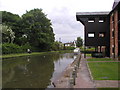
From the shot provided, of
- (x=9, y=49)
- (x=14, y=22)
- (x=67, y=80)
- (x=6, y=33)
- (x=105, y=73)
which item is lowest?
(x=67, y=80)

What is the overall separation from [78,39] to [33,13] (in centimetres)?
5204

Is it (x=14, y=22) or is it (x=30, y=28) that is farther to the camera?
(x=14, y=22)

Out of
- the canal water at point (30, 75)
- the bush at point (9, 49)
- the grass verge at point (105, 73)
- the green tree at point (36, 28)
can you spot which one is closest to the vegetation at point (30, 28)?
the green tree at point (36, 28)

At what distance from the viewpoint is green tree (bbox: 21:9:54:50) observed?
5844 cm

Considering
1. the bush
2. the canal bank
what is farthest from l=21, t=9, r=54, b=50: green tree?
the canal bank

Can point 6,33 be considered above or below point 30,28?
below

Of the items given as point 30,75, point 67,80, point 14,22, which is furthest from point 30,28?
point 67,80

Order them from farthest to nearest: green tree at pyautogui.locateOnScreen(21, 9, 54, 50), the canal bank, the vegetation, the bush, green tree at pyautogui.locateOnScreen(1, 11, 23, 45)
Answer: green tree at pyautogui.locateOnScreen(1, 11, 23, 45) < green tree at pyautogui.locateOnScreen(21, 9, 54, 50) < the vegetation < the bush < the canal bank

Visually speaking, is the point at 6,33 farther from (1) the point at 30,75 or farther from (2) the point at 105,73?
(2) the point at 105,73

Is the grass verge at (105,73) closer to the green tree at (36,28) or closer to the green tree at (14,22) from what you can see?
the green tree at (36,28)

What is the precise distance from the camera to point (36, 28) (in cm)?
5850

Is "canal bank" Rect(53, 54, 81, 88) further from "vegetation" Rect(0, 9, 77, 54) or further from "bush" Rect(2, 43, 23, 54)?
"vegetation" Rect(0, 9, 77, 54)

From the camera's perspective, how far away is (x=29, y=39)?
6038 cm

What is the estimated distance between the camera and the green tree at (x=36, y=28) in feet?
192
